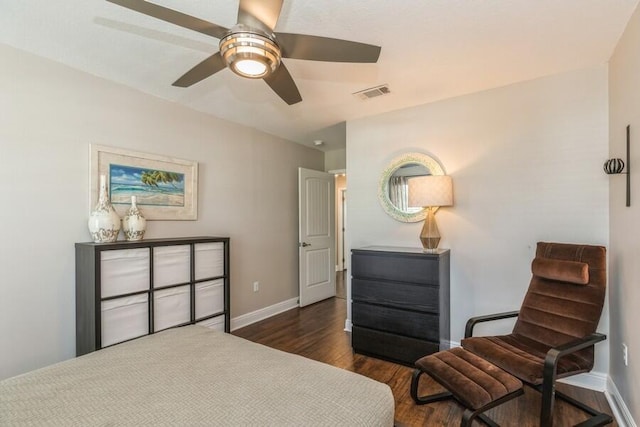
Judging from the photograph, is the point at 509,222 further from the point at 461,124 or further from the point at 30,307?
the point at 30,307

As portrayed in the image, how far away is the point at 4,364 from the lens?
208 cm

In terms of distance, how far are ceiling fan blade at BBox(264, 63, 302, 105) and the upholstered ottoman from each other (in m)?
1.90

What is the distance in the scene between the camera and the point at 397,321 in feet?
8.93

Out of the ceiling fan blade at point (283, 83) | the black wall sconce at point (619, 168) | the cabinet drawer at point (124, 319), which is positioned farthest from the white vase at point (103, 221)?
the black wall sconce at point (619, 168)

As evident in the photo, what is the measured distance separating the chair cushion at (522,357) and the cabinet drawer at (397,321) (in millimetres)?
371

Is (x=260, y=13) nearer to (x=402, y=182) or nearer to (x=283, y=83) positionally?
(x=283, y=83)

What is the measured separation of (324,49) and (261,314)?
3.31 m

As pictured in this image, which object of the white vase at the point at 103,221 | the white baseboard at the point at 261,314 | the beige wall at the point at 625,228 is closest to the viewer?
the beige wall at the point at 625,228

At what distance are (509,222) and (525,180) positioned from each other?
37 cm

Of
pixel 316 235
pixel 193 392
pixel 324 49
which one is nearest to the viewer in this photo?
pixel 193 392

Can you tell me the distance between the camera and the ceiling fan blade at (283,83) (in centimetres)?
171

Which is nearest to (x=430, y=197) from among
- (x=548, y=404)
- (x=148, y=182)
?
(x=548, y=404)

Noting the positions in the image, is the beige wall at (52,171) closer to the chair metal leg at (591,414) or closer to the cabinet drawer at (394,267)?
the cabinet drawer at (394,267)

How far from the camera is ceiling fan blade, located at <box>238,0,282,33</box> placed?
1.29 meters
